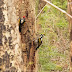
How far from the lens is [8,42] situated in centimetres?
153

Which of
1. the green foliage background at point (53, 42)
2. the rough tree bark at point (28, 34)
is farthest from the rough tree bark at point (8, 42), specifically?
the green foliage background at point (53, 42)

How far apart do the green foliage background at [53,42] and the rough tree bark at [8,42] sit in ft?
14.5

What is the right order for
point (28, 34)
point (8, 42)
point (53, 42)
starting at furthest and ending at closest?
point (53, 42), point (28, 34), point (8, 42)

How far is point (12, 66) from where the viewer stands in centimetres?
152

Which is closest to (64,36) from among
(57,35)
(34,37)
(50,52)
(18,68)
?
(57,35)

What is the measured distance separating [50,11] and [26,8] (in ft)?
14.2

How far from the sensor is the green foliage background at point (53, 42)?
6.32 meters

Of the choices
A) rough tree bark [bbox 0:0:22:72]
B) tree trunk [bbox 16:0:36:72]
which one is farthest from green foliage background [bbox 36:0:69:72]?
rough tree bark [bbox 0:0:22:72]

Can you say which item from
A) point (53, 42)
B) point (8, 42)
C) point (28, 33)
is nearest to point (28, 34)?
point (28, 33)

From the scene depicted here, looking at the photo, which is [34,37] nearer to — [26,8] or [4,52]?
[26,8]

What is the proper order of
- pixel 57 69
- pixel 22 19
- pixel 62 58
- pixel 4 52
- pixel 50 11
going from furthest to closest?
1. pixel 50 11
2. pixel 62 58
3. pixel 57 69
4. pixel 22 19
5. pixel 4 52

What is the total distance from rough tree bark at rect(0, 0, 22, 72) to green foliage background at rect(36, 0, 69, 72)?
4.41m

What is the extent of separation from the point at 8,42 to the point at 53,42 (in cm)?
651

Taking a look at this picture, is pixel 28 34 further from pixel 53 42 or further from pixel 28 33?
pixel 53 42
